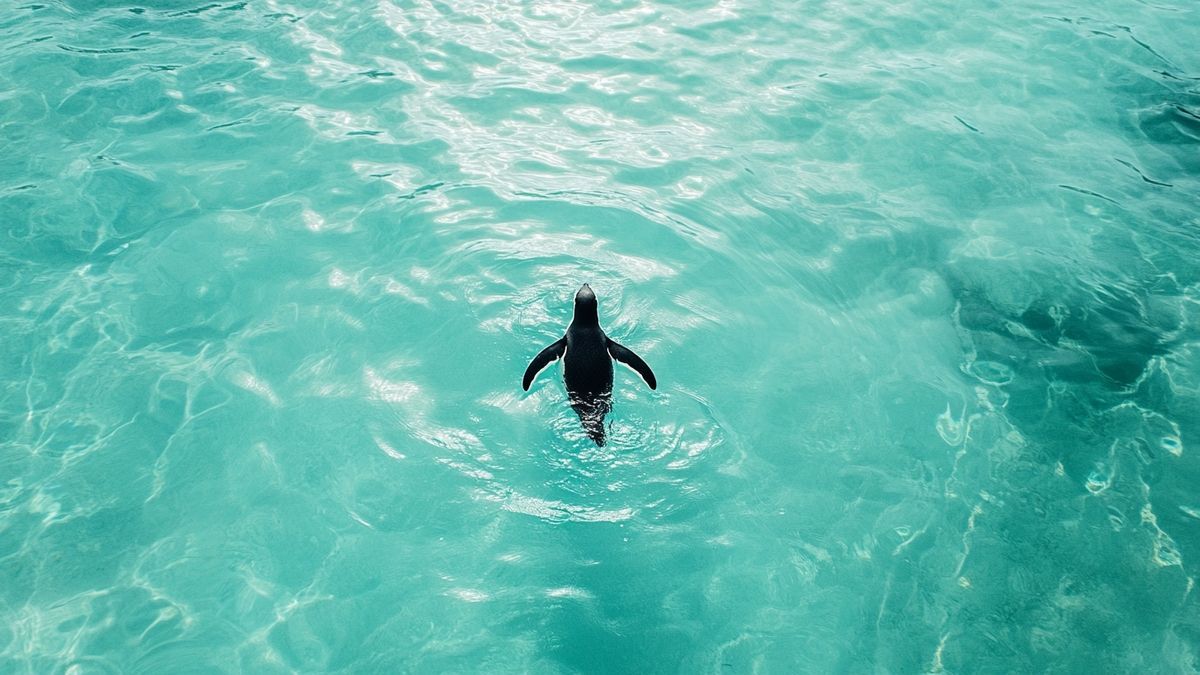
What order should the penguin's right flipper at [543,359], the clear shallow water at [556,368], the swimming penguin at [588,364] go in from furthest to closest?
the penguin's right flipper at [543,359] → the swimming penguin at [588,364] → the clear shallow water at [556,368]

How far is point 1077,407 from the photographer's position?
761 cm

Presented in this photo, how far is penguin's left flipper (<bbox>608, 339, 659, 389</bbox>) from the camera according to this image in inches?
274

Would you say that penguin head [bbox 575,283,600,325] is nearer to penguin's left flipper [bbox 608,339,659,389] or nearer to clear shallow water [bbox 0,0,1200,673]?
penguin's left flipper [bbox 608,339,659,389]

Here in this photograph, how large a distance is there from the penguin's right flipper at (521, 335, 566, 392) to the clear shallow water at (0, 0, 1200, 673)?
222 millimetres

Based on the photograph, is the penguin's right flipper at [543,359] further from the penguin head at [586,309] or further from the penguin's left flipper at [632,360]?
the penguin's left flipper at [632,360]

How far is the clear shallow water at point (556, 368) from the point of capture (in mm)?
5969

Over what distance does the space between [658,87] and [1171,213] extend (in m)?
7.14

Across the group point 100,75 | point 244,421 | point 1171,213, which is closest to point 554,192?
point 244,421

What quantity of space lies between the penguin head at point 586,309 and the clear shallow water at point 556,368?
668 millimetres

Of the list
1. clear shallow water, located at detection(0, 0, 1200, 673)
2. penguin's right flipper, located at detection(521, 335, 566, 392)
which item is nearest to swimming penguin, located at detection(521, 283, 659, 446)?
penguin's right flipper, located at detection(521, 335, 566, 392)

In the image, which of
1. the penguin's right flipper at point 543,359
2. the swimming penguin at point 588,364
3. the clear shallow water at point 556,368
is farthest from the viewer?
the penguin's right flipper at point 543,359

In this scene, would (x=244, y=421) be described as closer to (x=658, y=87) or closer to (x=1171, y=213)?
(x=658, y=87)

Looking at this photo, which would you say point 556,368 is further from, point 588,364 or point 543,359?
point 588,364

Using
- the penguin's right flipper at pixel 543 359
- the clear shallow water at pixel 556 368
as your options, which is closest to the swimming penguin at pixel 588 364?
the penguin's right flipper at pixel 543 359
